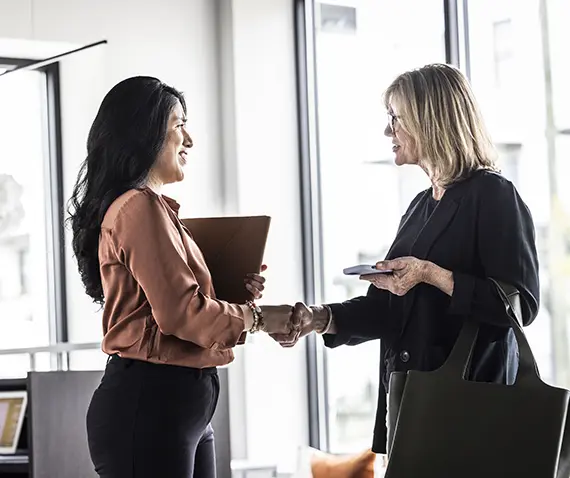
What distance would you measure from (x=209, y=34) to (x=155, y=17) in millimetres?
237

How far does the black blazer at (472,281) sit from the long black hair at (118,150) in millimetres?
610

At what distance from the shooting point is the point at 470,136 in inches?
87.6

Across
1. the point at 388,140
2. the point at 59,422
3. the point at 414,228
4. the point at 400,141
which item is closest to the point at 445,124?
the point at 400,141

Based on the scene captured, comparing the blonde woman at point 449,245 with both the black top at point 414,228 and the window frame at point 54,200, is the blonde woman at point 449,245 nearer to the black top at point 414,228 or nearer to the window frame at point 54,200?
the black top at point 414,228

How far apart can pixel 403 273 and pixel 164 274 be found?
1.61ft

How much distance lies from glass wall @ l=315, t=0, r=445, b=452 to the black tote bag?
1.60 metres

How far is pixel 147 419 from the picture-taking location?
2.04 metres

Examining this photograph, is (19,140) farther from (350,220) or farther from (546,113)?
(546,113)

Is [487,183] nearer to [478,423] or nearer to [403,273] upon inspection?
[403,273]

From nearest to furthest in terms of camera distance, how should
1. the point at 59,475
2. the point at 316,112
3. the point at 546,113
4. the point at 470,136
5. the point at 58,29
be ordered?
the point at 470,136
the point at 546,113
the point at 59,475
the point at 58,29
the point at 316,112

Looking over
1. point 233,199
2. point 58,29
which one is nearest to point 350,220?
point 233,199

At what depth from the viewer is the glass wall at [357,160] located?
3631 millimetres

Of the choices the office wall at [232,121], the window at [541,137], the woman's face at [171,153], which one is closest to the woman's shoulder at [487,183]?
the woman's face at [171,153]

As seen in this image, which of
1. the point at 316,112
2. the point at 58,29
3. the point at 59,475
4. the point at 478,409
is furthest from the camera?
the point at 316,112
